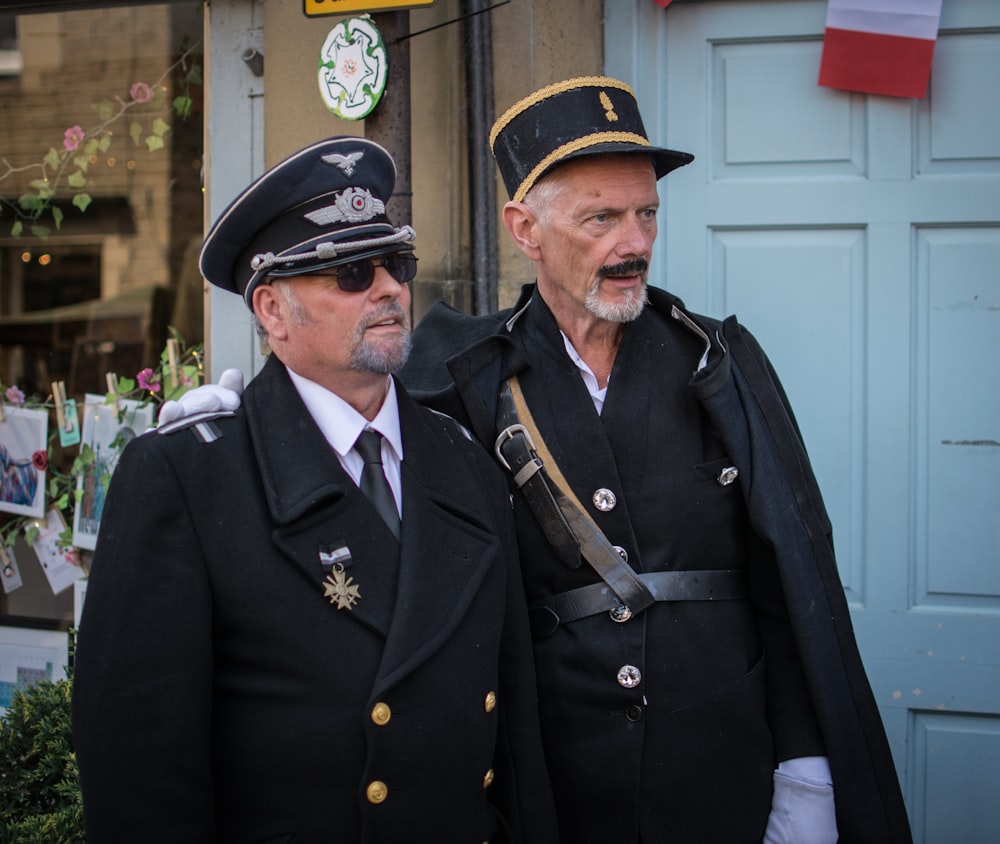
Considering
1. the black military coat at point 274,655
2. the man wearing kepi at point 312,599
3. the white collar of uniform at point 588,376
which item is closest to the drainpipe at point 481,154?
the white collar of uniform at point 588,376

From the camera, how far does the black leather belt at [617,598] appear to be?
91.9 inches

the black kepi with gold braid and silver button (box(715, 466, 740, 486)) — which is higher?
the black kepi with gold braid

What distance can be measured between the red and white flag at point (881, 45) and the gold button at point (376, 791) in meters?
2.73

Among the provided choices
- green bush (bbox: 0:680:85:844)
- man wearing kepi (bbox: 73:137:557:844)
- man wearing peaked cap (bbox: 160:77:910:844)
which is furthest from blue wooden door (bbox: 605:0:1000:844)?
green bush (bbox: 0:680:85:844)

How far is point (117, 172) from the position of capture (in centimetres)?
457

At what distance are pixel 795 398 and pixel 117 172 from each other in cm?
297

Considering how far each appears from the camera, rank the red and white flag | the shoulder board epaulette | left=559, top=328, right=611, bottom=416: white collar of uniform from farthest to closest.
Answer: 1. the red and white flag
2. left=559, top=328, right=611, bottom=416: white collar of uniform
3. the shoulder board epaulette

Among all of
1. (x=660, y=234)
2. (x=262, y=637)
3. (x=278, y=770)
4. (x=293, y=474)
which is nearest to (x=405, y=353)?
(x=293, y=474)

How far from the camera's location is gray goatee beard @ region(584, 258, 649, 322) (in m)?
2.41

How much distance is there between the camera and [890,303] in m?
3.52

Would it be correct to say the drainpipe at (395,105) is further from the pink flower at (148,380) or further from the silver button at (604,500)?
the pink flower at (148,380)

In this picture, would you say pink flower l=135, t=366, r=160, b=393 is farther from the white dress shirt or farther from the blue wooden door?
the white dress shirt

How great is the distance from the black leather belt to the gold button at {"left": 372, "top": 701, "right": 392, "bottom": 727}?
58 cm

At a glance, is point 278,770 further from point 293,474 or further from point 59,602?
point 59,602
